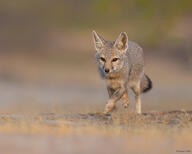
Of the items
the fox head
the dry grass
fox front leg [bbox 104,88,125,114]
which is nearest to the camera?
the dry grass

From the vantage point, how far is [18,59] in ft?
104

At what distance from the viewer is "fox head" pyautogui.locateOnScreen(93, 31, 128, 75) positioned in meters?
10.9

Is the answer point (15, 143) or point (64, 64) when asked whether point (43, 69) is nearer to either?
point (64, 64)

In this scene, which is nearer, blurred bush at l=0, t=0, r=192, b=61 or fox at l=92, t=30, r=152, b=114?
fox at l=92, t=30, r=152, b=114

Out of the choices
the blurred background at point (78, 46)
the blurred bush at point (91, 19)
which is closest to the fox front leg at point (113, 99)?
the blurred background at point (78, 46)

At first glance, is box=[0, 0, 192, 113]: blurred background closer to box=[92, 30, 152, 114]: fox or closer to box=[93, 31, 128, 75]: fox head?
box=[92, 30, 152, 114]: fox

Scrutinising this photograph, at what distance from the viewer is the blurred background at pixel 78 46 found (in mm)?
24609

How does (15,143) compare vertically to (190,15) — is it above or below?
below

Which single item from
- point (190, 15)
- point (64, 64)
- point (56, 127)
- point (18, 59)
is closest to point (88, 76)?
point (64, 64)

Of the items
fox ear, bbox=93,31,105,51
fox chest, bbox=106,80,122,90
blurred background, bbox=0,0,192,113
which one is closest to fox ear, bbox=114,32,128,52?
fox ear, bbox=93,31,105,51

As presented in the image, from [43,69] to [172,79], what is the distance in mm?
6681

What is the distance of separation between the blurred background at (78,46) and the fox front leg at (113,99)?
29.1ft

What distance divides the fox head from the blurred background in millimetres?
8788

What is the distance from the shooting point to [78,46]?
35.2 m
